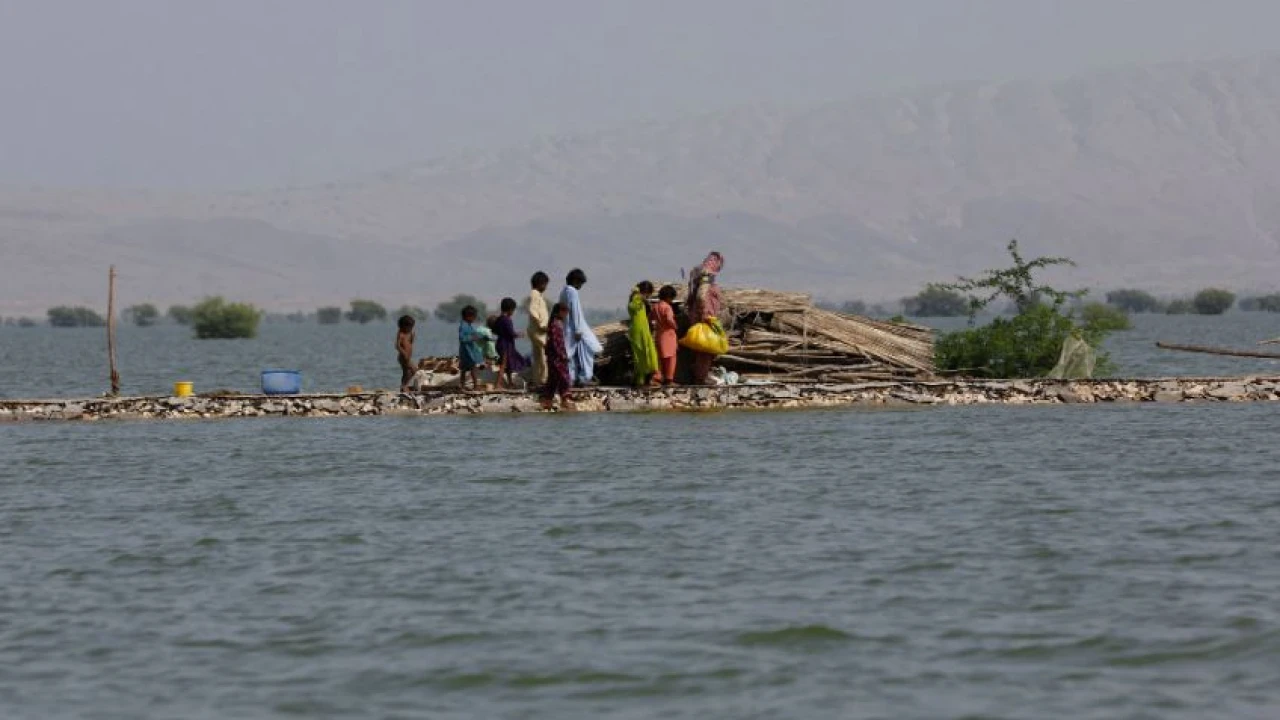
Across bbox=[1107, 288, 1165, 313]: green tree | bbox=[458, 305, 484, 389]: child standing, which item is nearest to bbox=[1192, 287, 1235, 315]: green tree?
bbox=[1107, 288, 1165, 313]: green tree

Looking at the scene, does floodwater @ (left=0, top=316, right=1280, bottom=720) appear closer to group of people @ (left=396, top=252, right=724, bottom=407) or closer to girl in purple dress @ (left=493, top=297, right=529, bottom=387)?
group of people @ (left=396, top=252, right=724, bottom=407)

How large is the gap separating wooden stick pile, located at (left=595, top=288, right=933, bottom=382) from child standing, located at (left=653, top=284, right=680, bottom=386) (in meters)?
0.68

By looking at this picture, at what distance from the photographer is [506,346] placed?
22922mm

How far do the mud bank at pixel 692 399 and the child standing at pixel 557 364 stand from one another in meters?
0.21

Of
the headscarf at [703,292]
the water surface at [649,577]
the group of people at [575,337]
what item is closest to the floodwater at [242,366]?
the headscarf at [703,292]

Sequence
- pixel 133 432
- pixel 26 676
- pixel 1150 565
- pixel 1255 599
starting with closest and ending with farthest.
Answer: pixel 26 676
pixel 1255 599
pixel 1150 565
pixel 133 432

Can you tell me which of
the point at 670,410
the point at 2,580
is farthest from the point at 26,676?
the point at 670,410

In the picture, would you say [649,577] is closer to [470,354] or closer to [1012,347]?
[470,354]

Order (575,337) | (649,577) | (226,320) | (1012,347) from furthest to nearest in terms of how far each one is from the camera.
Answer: (226,320) < (1012,347) < (575,337) < (649,577)

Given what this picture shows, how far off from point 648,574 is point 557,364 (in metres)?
9.37

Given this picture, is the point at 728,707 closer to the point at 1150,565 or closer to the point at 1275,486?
the point at 1150,565

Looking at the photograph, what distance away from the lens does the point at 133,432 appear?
77.9ft

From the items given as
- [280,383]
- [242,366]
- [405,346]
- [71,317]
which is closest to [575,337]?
[405,346]

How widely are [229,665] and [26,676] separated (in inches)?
39.5
